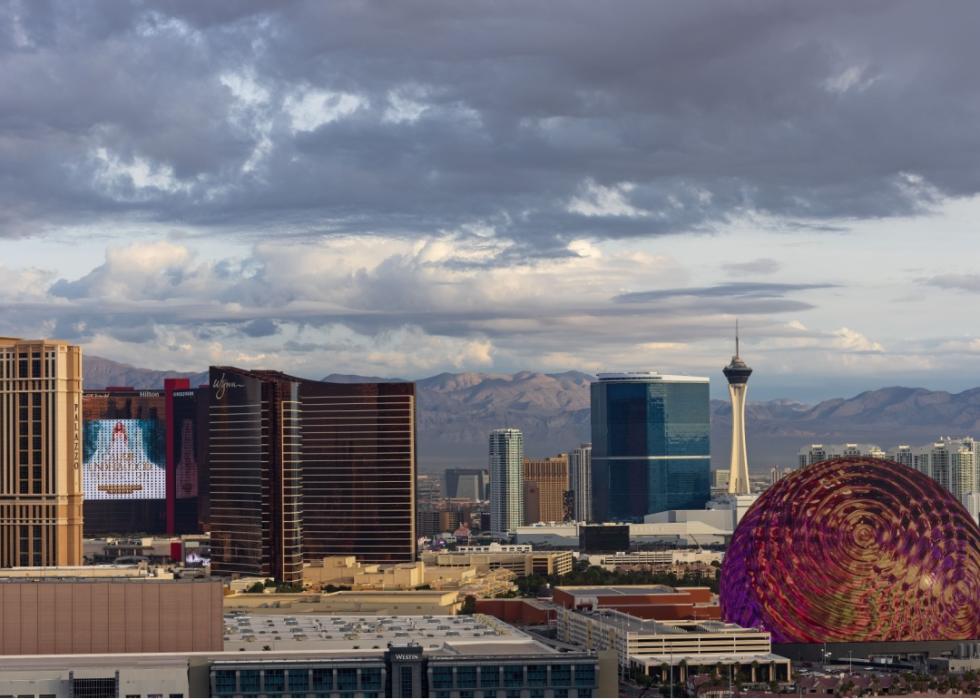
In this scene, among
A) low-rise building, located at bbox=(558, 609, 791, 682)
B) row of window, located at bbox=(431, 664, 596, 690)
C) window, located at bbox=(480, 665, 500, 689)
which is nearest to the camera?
row of window, located at bbox=(431, 664, 596, 690)

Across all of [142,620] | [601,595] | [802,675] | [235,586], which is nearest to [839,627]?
[802,675]

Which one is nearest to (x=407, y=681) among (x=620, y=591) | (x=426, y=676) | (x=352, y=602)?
(x=426, y=676)

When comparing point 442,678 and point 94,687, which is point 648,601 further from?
point 94,687

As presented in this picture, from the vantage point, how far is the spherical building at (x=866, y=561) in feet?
448

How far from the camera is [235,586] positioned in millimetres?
191375

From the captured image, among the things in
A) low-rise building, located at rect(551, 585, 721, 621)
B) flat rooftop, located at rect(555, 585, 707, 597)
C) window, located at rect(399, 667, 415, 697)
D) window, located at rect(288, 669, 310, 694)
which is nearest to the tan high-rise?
low-rise building, located at rect(551, 585, 721, 621)

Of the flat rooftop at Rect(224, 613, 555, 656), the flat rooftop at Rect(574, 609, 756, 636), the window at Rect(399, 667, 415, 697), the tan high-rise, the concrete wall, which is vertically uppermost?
the tan high-rise

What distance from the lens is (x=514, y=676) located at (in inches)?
4077

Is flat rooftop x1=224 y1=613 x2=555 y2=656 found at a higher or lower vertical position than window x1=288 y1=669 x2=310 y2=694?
higher

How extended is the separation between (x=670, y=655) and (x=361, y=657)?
4065cm

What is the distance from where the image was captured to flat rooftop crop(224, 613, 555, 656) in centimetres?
10981

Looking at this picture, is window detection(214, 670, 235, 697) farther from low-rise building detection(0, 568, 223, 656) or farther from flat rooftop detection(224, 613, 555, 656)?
flat rooftop detection(224, 613, 555, 656)

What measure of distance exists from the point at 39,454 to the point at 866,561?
7883cm

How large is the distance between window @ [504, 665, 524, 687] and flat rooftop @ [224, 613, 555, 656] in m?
3.26
